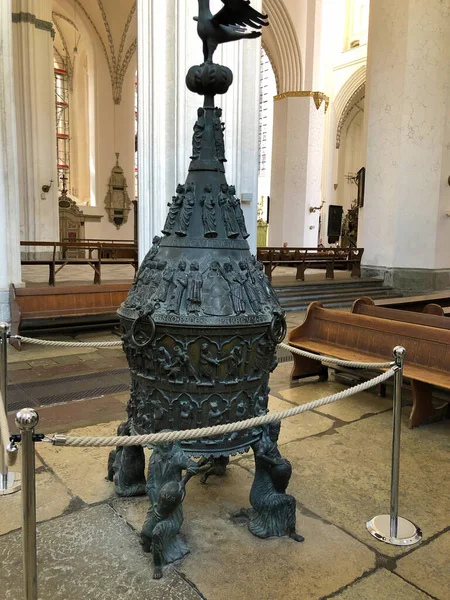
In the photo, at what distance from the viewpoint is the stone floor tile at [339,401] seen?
4.23m

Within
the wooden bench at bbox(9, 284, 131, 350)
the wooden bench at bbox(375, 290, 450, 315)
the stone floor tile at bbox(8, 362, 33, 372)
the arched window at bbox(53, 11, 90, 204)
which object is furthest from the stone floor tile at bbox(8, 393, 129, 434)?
the arched window at bbox(53, 11, 90, 204)

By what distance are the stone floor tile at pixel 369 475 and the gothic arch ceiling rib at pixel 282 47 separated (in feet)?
54.4

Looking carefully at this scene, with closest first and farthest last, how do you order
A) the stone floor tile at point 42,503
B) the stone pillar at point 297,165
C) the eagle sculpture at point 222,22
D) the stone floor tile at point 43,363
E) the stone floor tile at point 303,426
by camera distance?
the eagle sculpture at point 222,22 → the stone floor tile at point 42,503 → the stone floor tile at point 303,426 → the stone floor tile at point 43,363 → the stone pillar at point 297,165

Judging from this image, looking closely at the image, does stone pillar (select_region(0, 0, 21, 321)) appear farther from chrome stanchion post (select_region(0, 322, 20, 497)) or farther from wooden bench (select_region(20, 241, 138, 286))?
chrome stanchion post (select_region(0, 322, 20, 497))

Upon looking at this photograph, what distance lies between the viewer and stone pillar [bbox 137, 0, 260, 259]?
6711 millimetres

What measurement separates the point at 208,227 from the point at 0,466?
1.96m

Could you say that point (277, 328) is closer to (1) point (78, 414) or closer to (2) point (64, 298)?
(1) point (78, 414)

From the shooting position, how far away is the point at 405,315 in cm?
504

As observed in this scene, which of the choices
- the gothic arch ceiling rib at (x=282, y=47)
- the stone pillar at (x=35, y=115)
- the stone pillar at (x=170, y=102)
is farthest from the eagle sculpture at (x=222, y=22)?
the gothic arch ceiling rib at (x=282, y=47)

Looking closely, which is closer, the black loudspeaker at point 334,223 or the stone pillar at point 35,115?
the stone pillar at point 35,115

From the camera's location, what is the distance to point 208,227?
7.93 feet

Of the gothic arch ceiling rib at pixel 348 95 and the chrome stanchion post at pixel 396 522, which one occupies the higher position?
the gothic arch ceiling rib at pixel 348 95

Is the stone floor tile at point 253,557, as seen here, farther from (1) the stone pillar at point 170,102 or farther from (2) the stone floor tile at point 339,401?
(1) the stone pillar at point 170,102

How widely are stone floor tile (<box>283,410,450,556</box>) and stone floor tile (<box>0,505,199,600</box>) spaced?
38.4 inches
